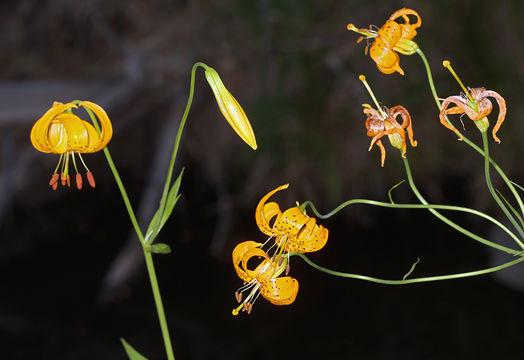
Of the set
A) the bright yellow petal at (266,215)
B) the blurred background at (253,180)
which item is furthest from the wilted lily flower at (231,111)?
the blurred background at (253,180)

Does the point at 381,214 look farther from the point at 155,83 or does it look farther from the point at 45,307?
the point at 45,307

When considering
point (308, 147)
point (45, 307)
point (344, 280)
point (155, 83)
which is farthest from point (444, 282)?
point (45, 307)

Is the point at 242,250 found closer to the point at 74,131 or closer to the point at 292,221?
the point at 292,221

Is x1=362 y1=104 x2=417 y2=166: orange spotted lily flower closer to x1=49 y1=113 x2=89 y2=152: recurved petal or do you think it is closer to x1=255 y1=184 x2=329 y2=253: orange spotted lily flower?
x1=255 y1=184 x2=329 y2=253: orange spotted lily flower

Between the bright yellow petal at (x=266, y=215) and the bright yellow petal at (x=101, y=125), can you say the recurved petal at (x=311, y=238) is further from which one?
the bright yellow petal at (x=101, y=125)

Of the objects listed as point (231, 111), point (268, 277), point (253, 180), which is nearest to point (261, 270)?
point (268, 277)

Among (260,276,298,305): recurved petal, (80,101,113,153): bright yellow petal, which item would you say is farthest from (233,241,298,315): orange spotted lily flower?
(80,101,113,153): bright yellow petal
